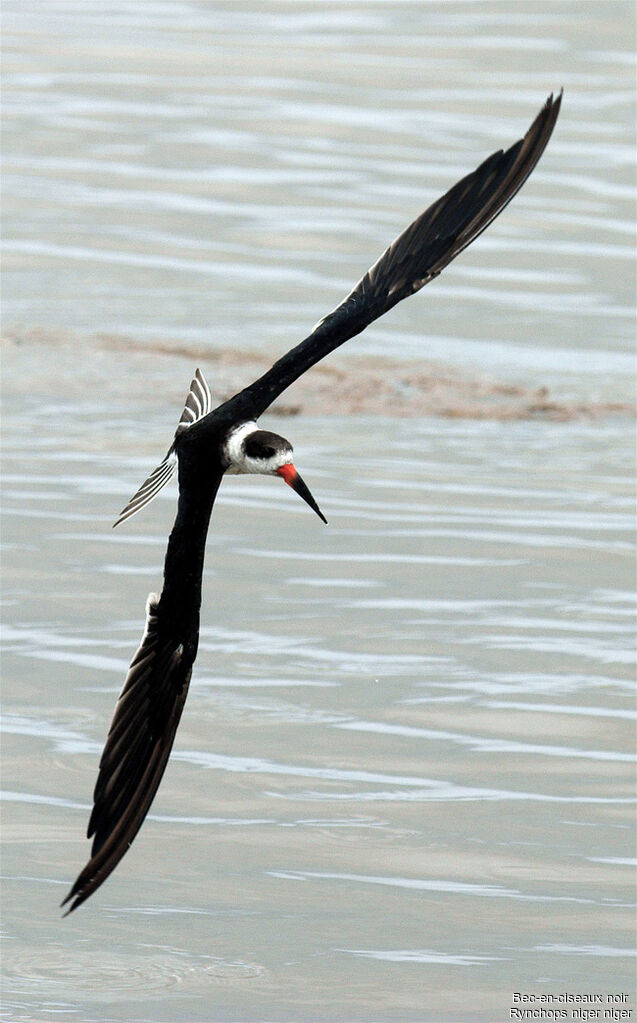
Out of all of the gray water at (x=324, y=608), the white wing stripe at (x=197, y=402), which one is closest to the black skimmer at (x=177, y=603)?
the gray water at (x=324, y=608)

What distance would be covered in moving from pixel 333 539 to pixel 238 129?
10438 millimetres

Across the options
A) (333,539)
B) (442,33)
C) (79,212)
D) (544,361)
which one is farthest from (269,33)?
(333,539)

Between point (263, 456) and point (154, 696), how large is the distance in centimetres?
80

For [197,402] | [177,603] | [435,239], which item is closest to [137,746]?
[177,603]

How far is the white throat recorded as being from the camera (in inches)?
265

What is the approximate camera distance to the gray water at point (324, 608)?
662cm

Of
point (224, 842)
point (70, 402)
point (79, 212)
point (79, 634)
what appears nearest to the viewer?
point (224, 842)

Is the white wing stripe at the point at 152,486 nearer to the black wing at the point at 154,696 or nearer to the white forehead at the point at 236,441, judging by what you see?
the black wing at the point at 154,696

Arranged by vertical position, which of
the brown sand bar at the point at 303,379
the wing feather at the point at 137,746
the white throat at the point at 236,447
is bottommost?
the brown sand bar at the point at 303,379

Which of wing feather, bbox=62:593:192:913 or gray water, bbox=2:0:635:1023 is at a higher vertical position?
wing feather, bbox=62:593:192:913

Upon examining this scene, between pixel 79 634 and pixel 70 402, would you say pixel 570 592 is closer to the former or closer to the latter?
pixel 79 634

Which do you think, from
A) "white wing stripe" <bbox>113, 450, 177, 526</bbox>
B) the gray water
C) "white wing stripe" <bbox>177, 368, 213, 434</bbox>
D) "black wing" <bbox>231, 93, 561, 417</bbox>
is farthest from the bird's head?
the gray water

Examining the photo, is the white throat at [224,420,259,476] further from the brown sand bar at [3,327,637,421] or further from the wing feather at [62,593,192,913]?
the brown sand bar at [3,327,637,421]

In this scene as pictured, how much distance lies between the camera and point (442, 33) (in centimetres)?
2584
